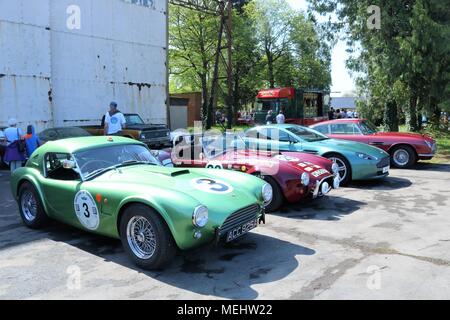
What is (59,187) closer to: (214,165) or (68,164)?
(68,164)

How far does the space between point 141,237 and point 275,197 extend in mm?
2829

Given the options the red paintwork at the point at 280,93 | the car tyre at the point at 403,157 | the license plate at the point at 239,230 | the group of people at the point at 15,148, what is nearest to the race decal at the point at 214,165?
the license plate at the point at 239,230

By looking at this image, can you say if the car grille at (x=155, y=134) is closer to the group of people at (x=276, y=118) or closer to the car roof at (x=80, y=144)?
the group of people at (x=276, y=118)

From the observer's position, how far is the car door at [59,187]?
526 centimetres

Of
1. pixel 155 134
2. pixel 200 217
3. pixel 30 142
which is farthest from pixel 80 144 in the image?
pixel 155 134

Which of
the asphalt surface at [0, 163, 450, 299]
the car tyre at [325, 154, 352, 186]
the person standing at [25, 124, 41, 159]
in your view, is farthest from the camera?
the person standing at [25, 124, 41, 159]

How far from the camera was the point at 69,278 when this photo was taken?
434cm

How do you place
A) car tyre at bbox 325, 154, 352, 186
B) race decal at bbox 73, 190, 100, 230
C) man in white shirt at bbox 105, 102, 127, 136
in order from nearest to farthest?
1. race decal at bbox 73, 190, 100, 230
2. car tyre at bbox 325, 154, 352, 186
3. man in white shirt at bbox 105, 102, 127, 136

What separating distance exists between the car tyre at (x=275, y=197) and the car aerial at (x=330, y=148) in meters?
2.74

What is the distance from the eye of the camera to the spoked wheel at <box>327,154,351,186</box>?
9047 millimetres

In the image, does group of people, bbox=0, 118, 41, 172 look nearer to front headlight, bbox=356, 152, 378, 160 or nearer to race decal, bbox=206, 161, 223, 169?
race decal, bbox=206, 161, 223, 169

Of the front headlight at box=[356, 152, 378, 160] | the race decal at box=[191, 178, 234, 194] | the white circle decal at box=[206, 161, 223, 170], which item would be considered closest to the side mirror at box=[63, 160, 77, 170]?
the race decal at box=[191, 178, 234, 194]

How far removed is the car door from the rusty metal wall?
9.65 metres
